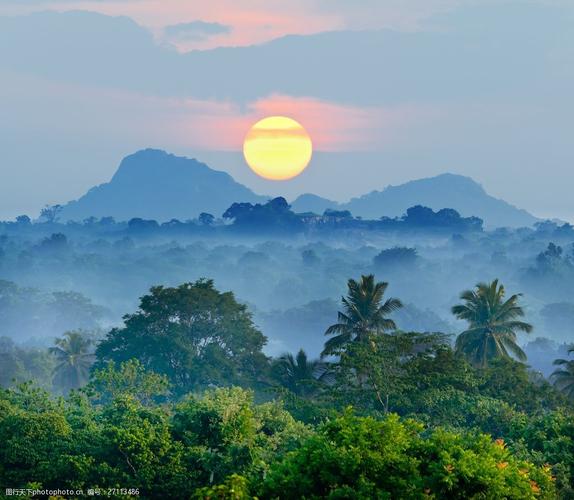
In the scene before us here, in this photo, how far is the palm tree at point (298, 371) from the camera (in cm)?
4916

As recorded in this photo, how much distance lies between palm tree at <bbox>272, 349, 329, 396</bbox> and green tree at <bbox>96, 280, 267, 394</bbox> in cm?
775

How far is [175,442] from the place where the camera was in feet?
97.3

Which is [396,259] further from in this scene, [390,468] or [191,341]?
[390,468]

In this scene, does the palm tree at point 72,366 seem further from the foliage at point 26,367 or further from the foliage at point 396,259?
the foliage at point 396,259

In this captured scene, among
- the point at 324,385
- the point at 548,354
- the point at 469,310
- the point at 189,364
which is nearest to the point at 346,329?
the point at 324,385

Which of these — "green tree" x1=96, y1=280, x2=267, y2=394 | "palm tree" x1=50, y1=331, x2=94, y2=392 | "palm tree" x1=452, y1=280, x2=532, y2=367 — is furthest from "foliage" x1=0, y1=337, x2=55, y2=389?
"palm tree" x1=452, y1=280, x2=532, y2=367

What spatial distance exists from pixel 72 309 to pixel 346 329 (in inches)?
3122

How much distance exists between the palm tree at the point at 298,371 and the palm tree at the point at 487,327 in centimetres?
952

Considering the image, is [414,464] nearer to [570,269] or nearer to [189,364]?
[189,364]

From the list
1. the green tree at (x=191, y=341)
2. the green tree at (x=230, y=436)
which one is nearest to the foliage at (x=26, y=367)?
the green tree at (x=191, y=341)

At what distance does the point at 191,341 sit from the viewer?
61.7 meters

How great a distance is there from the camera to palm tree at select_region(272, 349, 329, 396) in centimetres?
4916

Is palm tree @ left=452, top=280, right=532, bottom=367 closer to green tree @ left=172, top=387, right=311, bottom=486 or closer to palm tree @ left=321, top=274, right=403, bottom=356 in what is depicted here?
palm tree @ left=321, top=274, right=403, bottom=356

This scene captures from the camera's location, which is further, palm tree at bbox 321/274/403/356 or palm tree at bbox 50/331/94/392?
palm tree at bbox 50/331/94/392
